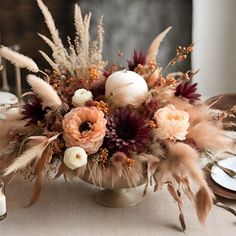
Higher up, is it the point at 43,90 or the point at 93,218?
the point at 43,90

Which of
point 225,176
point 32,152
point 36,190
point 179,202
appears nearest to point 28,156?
point 32,152

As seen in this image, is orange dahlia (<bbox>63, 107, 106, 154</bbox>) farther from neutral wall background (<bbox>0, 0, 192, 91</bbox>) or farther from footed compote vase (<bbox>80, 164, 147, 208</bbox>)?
neutral wall background (<bbox>0, 0, 192, 91</bbox>)

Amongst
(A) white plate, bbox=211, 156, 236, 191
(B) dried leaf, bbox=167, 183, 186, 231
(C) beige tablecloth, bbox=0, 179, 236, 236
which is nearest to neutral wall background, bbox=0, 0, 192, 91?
(A) white plate, bbox=211, 156, 236, 191

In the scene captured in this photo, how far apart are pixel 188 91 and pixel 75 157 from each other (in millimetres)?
348

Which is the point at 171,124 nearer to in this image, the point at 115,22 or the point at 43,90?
the point at 43,90

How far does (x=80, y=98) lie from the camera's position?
118cm

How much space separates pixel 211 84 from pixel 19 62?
2109 mm

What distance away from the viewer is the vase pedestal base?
1.25 metres

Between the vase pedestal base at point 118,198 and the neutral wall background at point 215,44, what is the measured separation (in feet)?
5.85

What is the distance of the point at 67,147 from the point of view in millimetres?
1142

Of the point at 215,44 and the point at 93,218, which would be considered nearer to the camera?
the point at 93,218

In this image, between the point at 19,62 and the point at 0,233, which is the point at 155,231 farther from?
the point at 19,62

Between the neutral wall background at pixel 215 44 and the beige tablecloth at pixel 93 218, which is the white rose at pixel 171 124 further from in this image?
the neutral wall background at pixel 215 44

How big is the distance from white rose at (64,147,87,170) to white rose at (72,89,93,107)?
0.12 m
